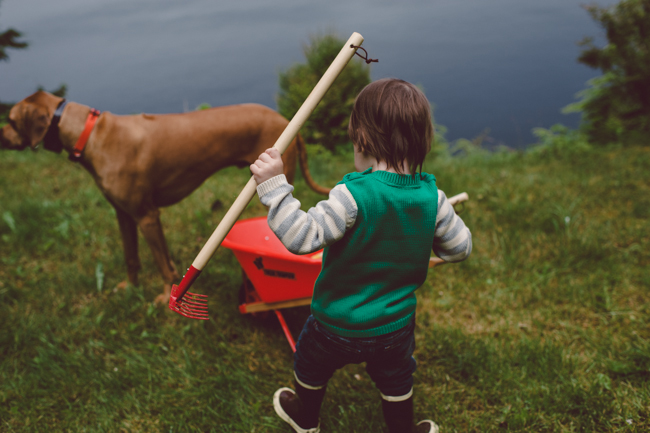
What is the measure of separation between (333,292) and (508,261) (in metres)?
2.42

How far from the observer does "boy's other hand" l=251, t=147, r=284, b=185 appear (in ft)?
4.52

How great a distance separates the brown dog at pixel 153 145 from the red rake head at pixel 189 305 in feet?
4.57

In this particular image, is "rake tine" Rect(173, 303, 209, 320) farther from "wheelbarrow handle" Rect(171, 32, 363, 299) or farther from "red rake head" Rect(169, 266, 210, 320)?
"wheelbarrow handle" Rect(171, 32, 363, 299)

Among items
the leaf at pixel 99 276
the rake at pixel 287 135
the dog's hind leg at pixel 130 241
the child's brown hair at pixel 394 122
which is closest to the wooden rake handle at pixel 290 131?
the rake at pixel 287 135

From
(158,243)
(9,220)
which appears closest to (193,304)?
(158,243)

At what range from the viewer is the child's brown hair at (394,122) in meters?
1.41

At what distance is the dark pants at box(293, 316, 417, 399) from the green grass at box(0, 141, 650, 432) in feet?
1.75

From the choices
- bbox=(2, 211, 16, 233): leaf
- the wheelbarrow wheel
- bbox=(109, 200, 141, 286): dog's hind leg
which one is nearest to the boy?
the wheelbarrow wheel

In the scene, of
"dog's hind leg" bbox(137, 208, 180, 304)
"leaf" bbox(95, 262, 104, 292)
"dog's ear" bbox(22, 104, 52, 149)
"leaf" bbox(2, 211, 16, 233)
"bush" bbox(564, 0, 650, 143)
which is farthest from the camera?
"bush" bbox(564, 0, 650, 143)

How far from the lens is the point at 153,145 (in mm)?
2814

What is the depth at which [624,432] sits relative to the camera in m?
2.00

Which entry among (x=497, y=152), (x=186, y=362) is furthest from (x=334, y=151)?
(x=186, y=362)

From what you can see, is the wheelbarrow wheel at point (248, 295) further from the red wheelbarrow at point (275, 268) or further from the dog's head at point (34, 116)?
the dog's head at point (34, 116)

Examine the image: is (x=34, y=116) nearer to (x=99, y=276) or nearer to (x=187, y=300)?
(x=99, y=276)
